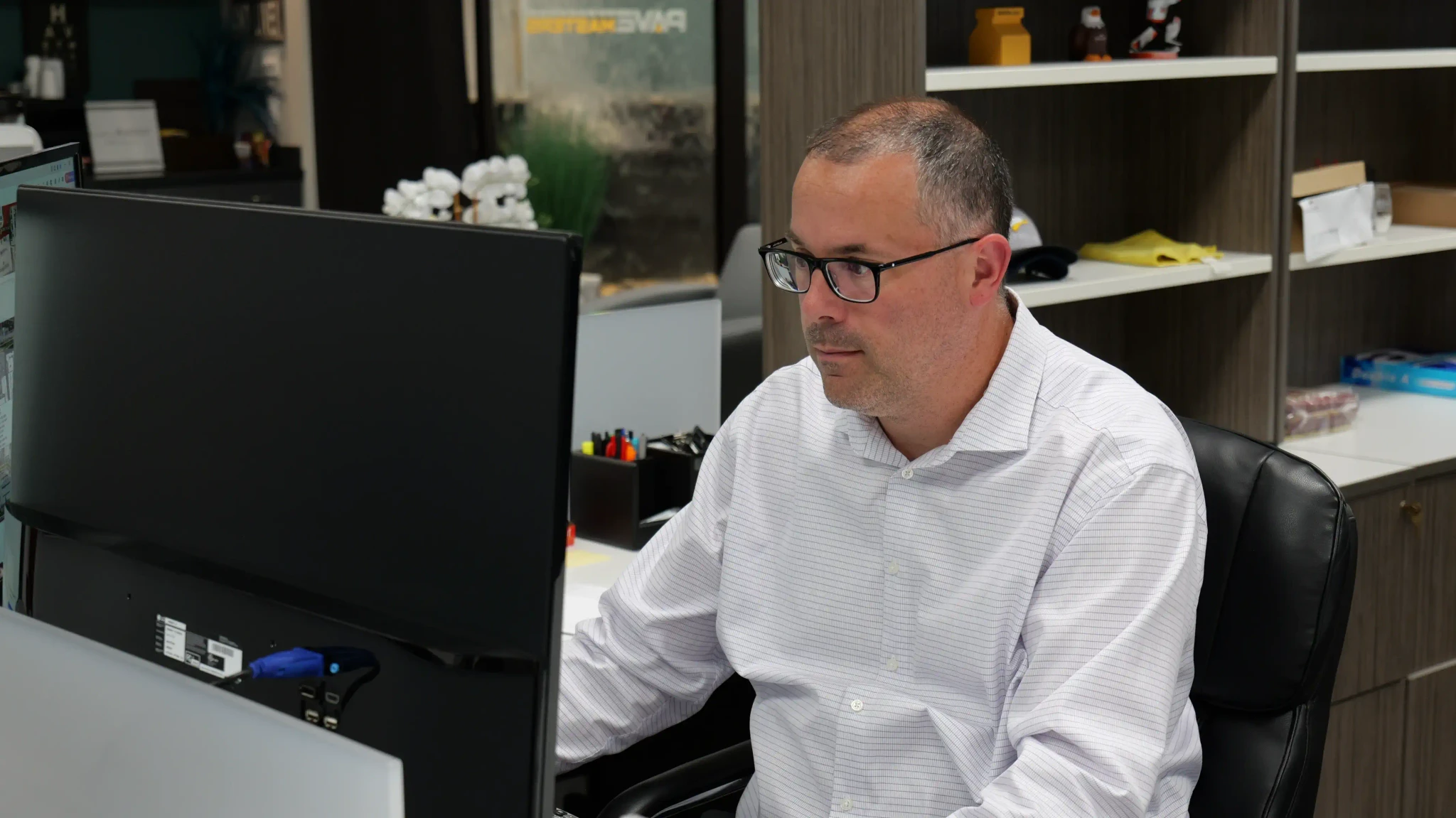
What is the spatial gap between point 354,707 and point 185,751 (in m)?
0.19

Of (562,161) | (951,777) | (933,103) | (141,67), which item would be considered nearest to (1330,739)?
(951,777)

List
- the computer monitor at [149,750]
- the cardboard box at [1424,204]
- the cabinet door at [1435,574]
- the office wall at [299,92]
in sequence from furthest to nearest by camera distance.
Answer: the office wall at [299,92]
the cardboard box at [1424,204]
the cabinet door at [1435,574]
the computer monitor at [149,750]

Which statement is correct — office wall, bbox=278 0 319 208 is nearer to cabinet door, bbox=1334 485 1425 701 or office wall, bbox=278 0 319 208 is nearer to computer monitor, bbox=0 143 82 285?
cabinet door, bbox=1334 485 1425 701

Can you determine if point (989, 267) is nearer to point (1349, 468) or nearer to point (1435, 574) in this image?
point (1349, 468)

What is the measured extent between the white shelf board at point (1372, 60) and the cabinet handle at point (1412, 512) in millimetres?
789

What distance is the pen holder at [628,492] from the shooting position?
81.0 inches

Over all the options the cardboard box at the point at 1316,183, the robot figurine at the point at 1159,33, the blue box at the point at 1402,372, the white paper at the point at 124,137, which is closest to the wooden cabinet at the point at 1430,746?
the blue box at the point at 1402,372

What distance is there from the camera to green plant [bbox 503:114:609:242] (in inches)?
199

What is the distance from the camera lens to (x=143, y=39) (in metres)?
5.47

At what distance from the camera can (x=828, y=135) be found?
4.51ft

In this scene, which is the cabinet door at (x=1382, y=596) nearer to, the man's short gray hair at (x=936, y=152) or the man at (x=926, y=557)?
the man at (x=926, y=557)

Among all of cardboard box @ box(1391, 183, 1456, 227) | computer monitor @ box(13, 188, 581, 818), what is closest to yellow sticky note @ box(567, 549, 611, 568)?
computer monitor @ box(13, 188, 581, 818)

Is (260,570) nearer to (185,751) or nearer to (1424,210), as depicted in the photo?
(185,751)

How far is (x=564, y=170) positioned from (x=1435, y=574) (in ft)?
10.6
